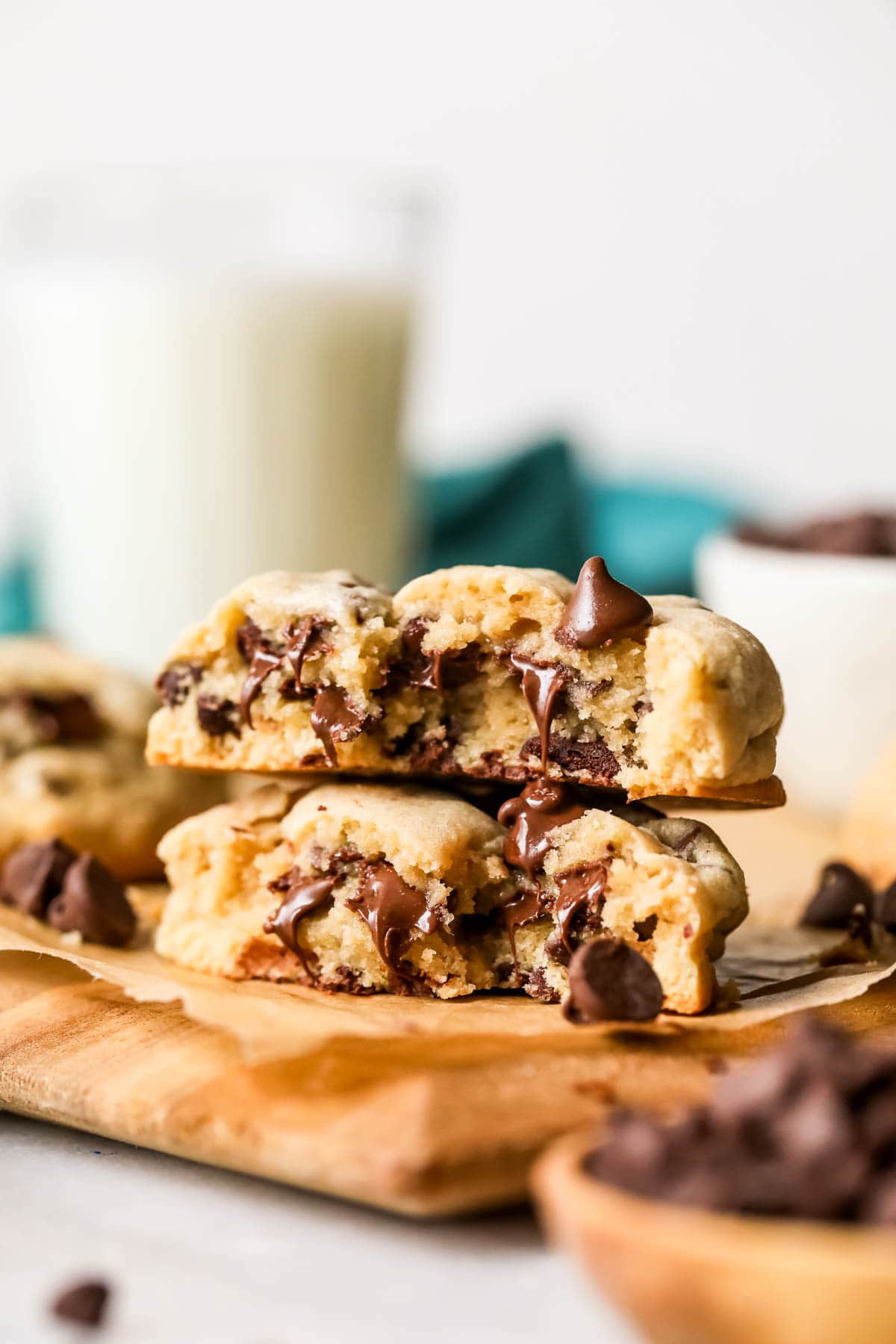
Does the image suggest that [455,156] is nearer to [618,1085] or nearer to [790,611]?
[790,611]

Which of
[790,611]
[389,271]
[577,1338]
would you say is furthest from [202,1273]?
[389,271]

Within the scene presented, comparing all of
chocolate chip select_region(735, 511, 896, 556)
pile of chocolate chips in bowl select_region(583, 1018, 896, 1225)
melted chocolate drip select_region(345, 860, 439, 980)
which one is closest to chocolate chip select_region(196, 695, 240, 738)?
melted chocolate drip select_region(345, 860, 439, 980)

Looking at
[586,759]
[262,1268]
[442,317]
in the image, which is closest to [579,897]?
[586,759]

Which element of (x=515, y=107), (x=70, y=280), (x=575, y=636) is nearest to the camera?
(x=575, y=636)

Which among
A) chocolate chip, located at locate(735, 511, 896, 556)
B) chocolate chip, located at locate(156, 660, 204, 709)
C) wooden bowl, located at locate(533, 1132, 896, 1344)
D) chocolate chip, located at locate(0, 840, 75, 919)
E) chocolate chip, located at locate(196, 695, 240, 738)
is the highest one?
chocolate chip, located at locate(735, 511, 896, 556)

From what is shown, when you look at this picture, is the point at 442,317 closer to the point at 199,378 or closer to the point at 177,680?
the point at 199,378

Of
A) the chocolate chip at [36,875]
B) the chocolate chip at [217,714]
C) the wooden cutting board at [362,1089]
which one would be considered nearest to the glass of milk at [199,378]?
the chocolate chip at [36,875]

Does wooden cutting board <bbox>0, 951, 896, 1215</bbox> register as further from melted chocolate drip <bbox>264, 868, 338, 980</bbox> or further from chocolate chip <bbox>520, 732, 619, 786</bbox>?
chocolate chip <bbox>520, 732, 619, 786</bbox>
